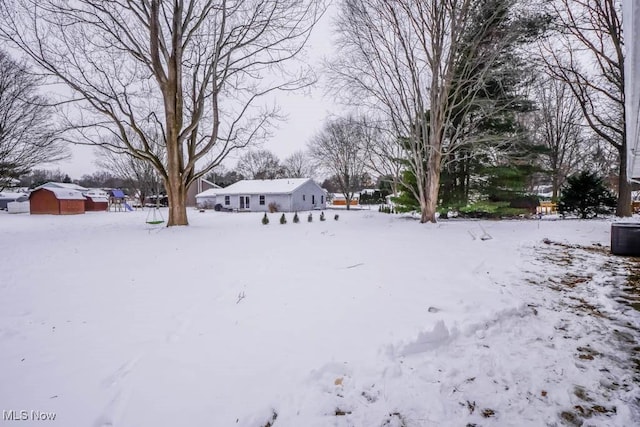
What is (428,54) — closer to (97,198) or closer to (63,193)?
(63,193)

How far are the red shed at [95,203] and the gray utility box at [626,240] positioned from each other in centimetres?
3970

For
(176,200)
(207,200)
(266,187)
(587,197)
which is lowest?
(176,200)

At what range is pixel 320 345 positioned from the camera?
2.65m

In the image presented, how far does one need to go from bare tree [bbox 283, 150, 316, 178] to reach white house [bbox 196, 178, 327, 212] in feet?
56.6

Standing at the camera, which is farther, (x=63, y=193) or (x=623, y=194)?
(x=63, y=193)

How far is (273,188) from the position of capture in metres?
33.6

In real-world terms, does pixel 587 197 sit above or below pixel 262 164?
below

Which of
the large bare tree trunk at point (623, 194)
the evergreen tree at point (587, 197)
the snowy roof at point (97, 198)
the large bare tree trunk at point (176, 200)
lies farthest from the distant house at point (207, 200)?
the large bare tree trunk at point (623, 194)

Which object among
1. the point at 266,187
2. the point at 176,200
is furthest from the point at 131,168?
the point at 176,200

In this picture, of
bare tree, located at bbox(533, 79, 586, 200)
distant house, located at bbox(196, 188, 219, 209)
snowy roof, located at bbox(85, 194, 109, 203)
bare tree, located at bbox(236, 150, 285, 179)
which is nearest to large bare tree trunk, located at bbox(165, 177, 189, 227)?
bare tree, located at bbox(533, 79, 586, 200)

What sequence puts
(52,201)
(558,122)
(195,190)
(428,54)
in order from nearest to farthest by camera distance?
(428,54) → (558,122) → (52,201) → (195,190)

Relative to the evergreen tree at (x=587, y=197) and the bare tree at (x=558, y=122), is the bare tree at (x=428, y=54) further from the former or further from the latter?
the bare tree at (x=558, y=122)

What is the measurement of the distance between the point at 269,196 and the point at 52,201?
1886cm

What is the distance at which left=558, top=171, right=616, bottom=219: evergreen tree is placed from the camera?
1512 centimetres
